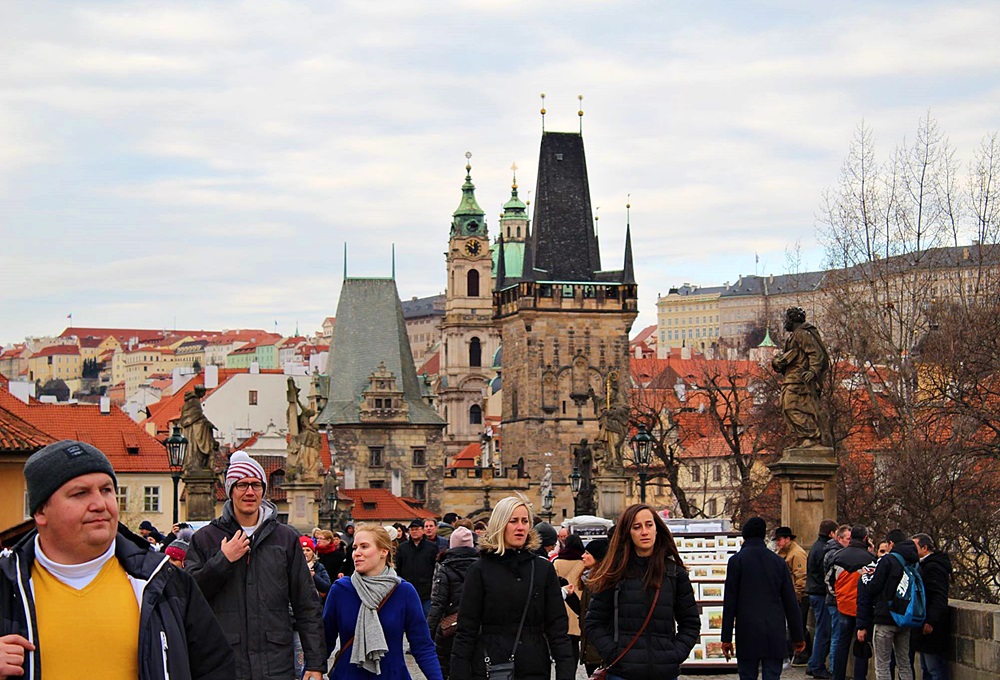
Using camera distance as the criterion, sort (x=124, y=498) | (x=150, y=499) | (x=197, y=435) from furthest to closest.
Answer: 1. (x=150, y=499)
2. (x=124, y=498)
3. (x=197, y=435)

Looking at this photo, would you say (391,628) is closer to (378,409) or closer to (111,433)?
(111,433)

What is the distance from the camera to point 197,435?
24766mm

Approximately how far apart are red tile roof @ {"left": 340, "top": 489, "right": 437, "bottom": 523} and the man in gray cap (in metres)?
76.2

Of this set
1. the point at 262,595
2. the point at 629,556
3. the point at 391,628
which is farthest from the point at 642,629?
the point at 262,595

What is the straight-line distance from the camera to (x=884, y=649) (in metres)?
11.9

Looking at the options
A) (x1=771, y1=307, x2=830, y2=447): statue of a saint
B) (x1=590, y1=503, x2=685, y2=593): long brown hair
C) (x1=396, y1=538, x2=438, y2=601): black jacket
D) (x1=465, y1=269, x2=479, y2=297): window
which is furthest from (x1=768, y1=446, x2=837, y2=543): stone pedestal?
(x1=465, y1=269, x2=479, y2=297): window

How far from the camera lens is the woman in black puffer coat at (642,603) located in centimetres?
830

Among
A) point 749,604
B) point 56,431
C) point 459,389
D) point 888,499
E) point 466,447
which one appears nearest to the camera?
point 749,604

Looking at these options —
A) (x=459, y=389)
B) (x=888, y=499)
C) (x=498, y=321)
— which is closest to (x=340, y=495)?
(x=498, y=321)

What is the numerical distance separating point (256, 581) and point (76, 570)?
9.31ft

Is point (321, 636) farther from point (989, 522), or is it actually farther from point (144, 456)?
point (144, 456)

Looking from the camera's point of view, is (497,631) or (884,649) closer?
→ (497,631)

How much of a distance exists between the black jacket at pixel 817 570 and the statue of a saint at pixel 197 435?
11641 millimetres

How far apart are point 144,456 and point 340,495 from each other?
18.2 metres
